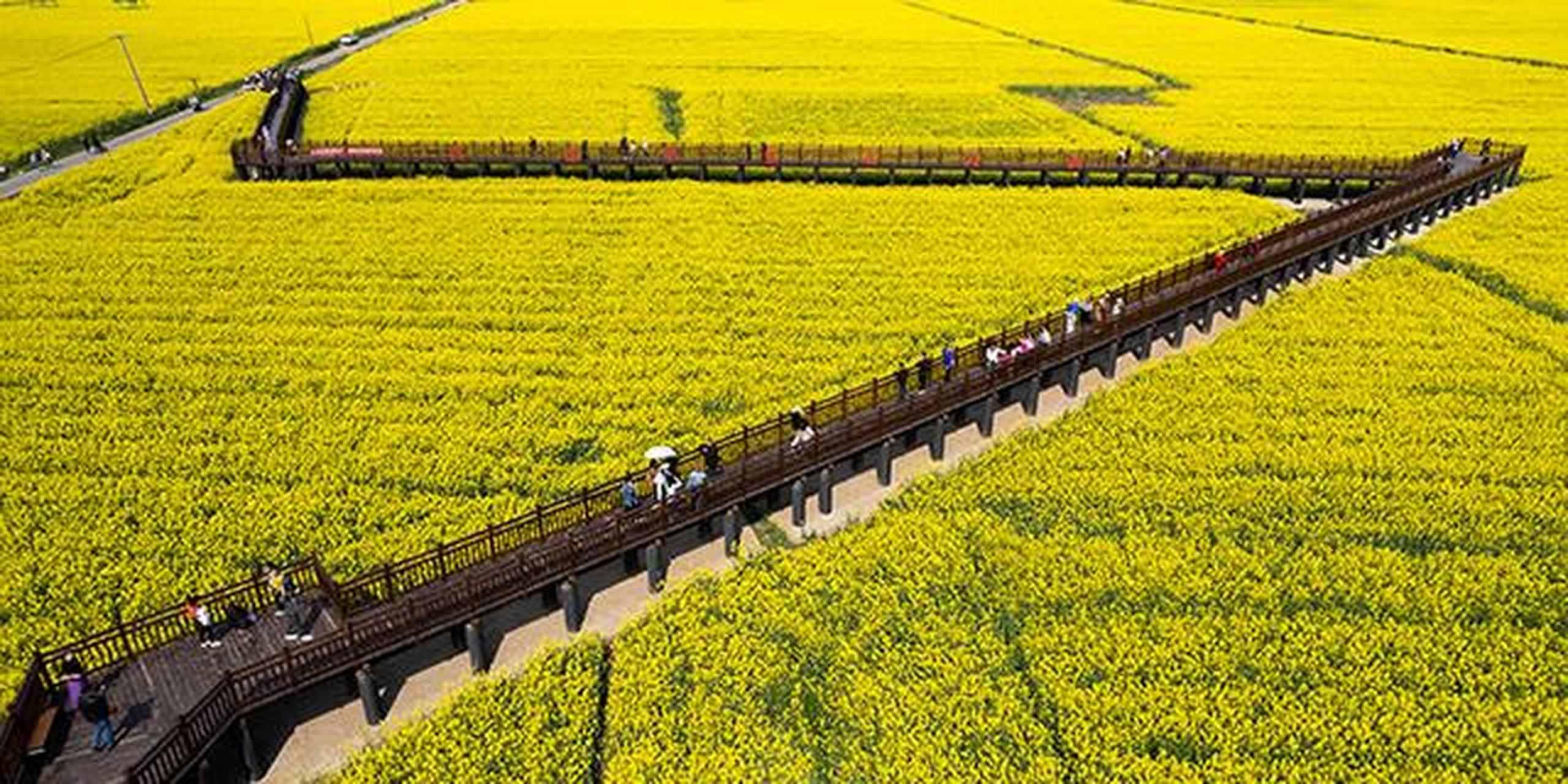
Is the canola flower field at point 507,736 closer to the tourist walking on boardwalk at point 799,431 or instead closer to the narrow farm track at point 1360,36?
the tourist walking on boardwalk at point 799,431

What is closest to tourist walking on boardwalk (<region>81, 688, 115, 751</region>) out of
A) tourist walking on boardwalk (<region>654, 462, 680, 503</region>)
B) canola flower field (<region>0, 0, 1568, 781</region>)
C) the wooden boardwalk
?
the wooden boardwalk

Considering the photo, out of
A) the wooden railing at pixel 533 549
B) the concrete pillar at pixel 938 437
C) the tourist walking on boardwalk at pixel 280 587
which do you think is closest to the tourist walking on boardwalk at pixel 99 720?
the wooden railing at pixel 533 549

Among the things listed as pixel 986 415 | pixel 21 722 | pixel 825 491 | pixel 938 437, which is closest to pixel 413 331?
pixel 825 491

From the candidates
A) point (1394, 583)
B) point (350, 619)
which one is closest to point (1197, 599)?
point (1394, 583)

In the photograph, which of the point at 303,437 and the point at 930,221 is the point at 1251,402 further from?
the point at 303,437

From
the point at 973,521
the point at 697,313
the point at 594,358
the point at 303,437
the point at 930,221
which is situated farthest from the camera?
the point at 930,221

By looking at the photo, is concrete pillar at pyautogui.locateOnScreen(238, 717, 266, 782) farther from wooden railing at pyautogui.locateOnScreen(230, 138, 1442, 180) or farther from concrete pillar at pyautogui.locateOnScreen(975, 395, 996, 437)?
wooden railing at pyautogui.locateOnScreen(230, 138, 1442, 180)

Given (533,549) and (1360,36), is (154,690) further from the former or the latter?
(1360,36)
